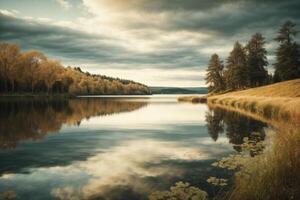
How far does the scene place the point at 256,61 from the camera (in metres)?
86.8

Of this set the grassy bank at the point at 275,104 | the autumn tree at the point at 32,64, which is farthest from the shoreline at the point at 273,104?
the autumn tree at the point at 32,64

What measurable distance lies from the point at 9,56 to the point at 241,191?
95.4 metres

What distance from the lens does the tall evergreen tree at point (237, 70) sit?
293 feet

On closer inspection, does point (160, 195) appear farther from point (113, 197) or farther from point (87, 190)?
point (87, 190)

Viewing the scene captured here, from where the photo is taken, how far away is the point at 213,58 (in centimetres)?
10812

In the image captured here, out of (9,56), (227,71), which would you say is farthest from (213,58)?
(9,56)

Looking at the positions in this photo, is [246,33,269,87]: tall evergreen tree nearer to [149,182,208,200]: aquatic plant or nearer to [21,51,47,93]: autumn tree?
[21,51,47,93]: autumn tree

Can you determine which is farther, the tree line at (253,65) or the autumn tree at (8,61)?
the autumn tree at (8,61)

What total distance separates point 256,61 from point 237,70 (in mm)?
5919

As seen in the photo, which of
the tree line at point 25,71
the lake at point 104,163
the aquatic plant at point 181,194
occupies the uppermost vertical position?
the tree line at point 25,71

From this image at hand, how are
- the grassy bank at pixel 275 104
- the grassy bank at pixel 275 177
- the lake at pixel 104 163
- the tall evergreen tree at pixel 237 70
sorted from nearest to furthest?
the grassy bank at pixel 275 177
the lake at pixel 104 163
the grassy bank at pixel 275 104
the tall evergreen tree at pixel 237 70

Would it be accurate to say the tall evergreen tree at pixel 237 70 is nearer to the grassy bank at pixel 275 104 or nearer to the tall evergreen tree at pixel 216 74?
the tall evergreen tree at pixel 216 74

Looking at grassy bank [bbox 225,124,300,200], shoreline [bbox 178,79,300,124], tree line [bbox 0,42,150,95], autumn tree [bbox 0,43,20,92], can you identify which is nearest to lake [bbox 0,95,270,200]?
grassy bank [bbox 225,124,300,200]

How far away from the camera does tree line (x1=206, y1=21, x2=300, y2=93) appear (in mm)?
73500
